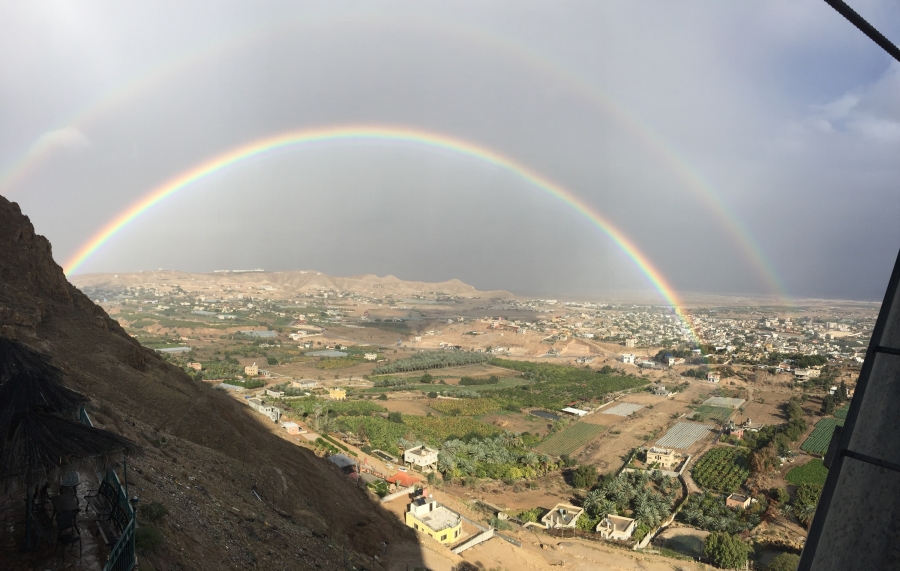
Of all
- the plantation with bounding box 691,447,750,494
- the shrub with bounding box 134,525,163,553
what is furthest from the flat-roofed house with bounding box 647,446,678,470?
the shrub with bounding box 134,525,163,553

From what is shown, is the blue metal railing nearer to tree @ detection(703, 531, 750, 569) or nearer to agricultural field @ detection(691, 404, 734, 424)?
tree @ detection(703, 531, 750, 569)

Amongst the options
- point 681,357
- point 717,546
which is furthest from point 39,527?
point 681,357

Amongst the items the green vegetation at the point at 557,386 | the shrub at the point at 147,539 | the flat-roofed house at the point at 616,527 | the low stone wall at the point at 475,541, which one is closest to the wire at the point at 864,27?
the shrub at the point at 147,539

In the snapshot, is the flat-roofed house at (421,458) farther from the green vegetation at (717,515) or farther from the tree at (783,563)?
the tree at (783,563)

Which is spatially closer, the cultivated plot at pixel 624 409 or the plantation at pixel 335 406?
the plantation at pixel 335 406

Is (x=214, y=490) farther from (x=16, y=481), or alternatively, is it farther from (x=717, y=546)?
(x=717, y=546)

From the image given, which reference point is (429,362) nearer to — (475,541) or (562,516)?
(562,516)

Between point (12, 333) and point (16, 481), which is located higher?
point (16, 481)
